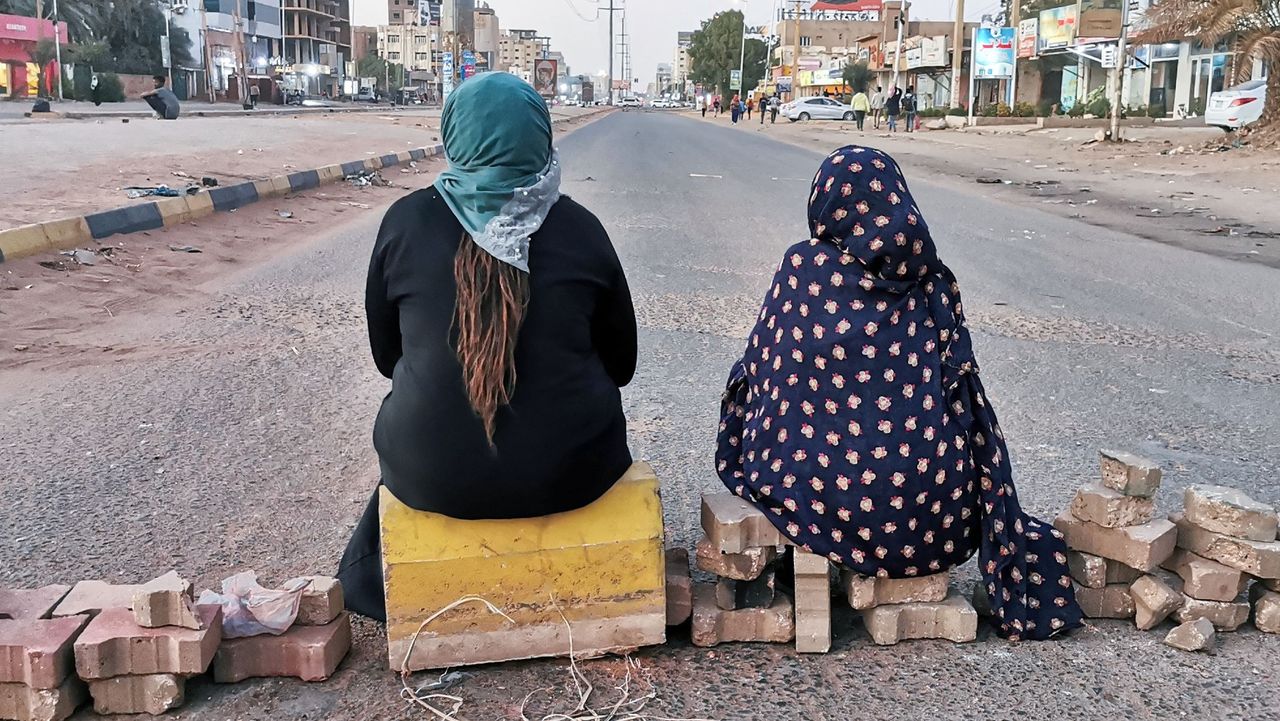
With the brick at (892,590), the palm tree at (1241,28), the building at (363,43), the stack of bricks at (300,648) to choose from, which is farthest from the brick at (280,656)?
the building at (363,43)

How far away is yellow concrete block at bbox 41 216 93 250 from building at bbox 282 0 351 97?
294 ft

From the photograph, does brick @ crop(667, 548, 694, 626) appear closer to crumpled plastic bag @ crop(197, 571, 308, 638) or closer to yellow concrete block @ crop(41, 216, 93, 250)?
crumpled plastic bag @ crop(197, 571, 308, 638)

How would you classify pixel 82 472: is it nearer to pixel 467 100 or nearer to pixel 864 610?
pixel 467 100

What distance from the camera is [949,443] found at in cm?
261

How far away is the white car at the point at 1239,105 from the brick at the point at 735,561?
2292cm

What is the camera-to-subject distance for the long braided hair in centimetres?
230

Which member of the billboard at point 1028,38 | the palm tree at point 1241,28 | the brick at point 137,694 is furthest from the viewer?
the billboard at point 1028,38

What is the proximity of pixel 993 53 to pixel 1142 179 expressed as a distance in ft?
95.1

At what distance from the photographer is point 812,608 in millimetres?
2617

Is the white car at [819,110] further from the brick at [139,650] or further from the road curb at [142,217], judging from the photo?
the brick at [139,650]

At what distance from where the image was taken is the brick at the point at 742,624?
2.64m

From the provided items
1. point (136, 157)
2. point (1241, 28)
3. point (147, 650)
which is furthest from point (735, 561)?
point (1241, 28)

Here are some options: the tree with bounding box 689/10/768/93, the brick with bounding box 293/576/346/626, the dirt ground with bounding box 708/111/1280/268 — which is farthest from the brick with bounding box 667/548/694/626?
the tree with bounding box 689/10/768/93

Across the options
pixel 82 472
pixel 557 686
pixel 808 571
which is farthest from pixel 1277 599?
pixel 82 472
